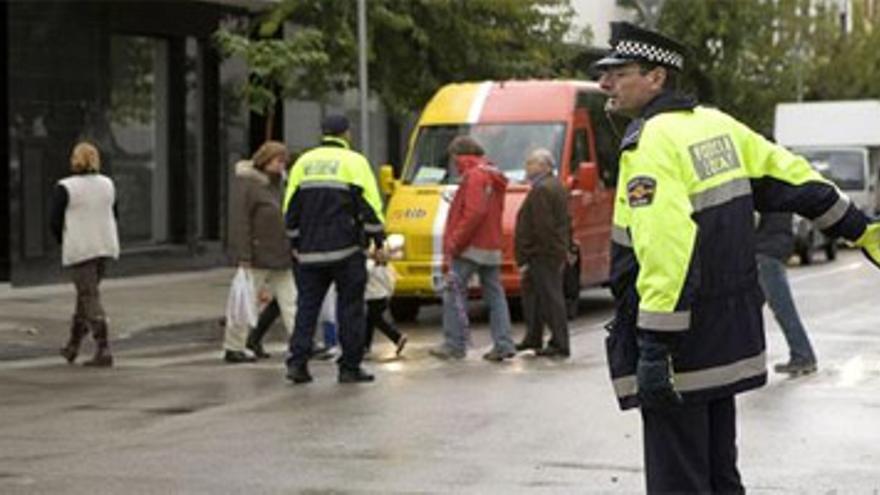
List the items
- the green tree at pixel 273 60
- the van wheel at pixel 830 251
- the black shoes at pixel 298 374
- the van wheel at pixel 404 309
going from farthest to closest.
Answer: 1. the van wheel at pixel 830 251
2. the green tree at pixel 273 60
3. the van wheel at pixel 404 309
4. the black shoes at pixel 298 374

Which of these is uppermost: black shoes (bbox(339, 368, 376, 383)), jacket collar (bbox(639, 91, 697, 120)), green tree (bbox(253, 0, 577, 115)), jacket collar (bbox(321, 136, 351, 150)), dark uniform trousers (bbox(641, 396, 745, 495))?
green tree (bbox(253, 0, 577, 115))

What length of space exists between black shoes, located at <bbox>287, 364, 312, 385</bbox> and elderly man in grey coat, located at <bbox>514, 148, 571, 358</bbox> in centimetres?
243

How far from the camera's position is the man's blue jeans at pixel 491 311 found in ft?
42.7

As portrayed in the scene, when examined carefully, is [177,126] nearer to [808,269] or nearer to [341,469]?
[808,269]

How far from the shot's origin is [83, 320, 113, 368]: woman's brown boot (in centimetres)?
1281

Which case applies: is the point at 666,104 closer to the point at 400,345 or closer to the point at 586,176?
the point at 400,345

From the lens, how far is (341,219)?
11.3 m

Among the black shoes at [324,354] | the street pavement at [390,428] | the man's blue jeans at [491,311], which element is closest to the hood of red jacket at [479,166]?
the man's blue jeans at [491,311]

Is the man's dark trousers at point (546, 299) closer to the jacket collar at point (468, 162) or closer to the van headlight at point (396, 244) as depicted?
the jacket collar at point (468, 162)

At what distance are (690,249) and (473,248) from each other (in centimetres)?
826

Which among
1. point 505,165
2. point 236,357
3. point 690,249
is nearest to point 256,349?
point 236,357

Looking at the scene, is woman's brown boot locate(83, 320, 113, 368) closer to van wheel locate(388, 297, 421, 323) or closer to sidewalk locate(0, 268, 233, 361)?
sidewalk locate(0, 268, 233, 361)

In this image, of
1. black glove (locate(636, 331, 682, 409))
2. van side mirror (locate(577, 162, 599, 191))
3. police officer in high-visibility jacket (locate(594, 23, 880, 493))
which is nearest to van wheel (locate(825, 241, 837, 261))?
van side mirror (locate(577, 162, 599, 191))

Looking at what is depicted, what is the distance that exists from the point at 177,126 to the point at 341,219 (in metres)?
12.9
